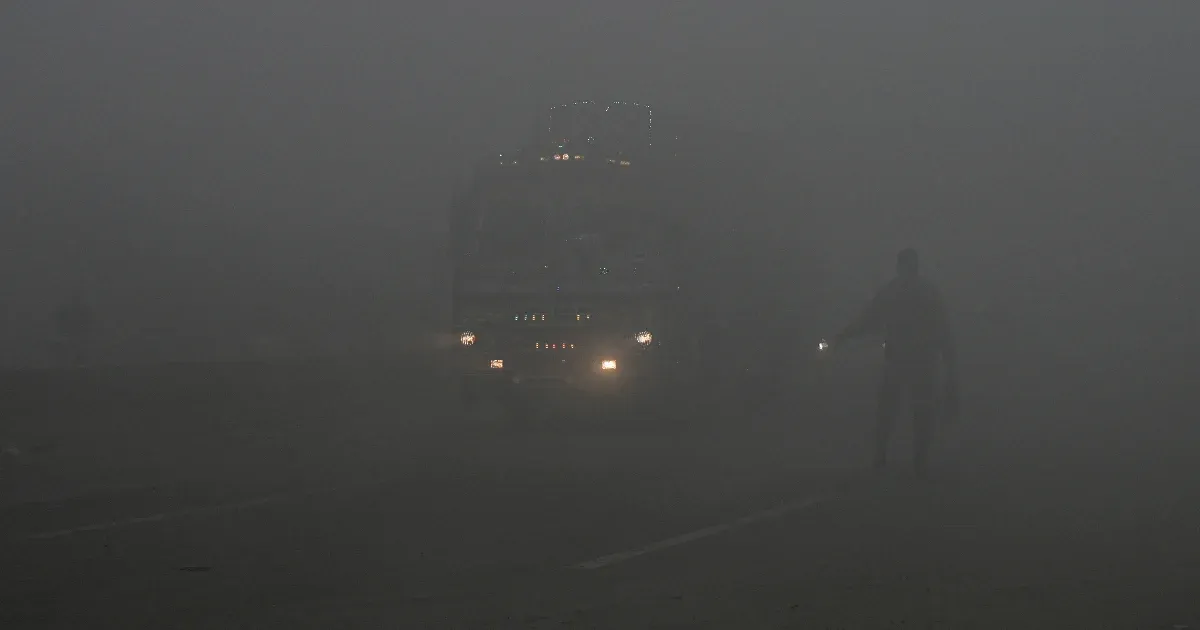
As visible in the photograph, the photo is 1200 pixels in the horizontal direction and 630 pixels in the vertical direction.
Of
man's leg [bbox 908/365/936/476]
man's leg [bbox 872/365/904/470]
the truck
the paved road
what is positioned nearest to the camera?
the paved road

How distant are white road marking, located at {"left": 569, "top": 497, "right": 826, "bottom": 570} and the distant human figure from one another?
1.84 metres

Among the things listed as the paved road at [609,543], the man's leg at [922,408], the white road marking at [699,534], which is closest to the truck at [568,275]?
the paved road at [609,543]

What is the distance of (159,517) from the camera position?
9.72m

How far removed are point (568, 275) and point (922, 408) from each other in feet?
21.6

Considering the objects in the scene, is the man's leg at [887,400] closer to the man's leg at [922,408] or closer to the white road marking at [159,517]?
the man's leg at [922,408]

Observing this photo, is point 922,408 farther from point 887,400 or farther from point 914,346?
point 914,346

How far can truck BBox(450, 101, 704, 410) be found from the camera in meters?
18.0

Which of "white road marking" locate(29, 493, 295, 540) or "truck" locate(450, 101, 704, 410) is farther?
"truck" locate(450, 101, 704, 410)

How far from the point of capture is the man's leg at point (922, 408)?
41.0 feet

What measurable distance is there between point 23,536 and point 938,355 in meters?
7.85

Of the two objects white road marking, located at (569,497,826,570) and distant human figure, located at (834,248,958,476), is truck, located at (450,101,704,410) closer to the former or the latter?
distant human figure, located at (834,248,958,476)

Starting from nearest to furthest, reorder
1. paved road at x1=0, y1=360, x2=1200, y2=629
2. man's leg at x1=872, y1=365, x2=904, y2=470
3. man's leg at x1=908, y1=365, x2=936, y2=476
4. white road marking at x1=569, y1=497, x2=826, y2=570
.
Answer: paved road at x1=0, y1=360, x2=1200, y2=629
white road marking at x1=569, y1=497, x2=826, y2=570
man's leg at x1=908, y1=365, x2=936, y2=476
man's leg at x1=872, y1=365, x2=904, y2=470

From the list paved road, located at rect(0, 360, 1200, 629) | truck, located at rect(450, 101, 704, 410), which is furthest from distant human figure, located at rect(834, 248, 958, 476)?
truck, located at rect(450, 101, 704, 410)

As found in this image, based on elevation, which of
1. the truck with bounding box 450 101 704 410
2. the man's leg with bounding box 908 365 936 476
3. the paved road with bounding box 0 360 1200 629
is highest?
the truck with bounding box 450 101 704 410
